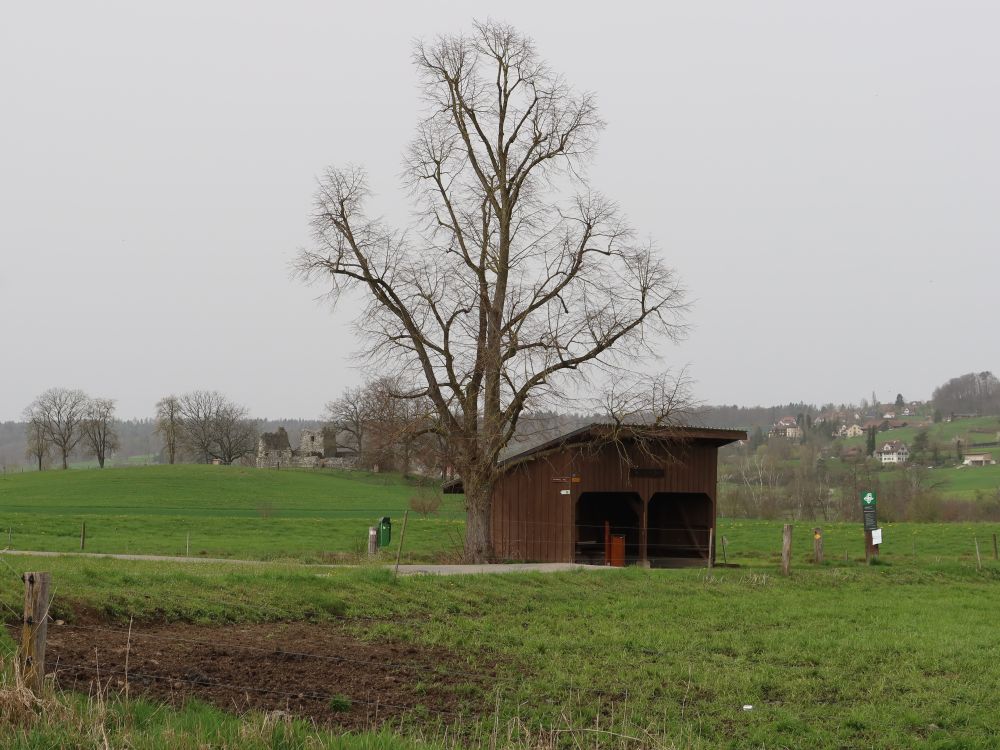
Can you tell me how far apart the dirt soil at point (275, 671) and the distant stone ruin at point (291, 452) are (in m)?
110

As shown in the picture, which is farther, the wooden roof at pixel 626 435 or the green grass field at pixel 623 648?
the wooden roof at pixel 626 435

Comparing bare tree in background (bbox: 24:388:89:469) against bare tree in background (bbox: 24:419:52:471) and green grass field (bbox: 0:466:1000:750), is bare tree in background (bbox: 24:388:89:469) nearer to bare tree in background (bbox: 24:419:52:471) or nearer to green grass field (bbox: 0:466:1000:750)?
bare tree in background (bbox: 24:419:52:471)

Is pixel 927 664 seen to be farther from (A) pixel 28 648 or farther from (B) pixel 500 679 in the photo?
(A) pixel 28 648

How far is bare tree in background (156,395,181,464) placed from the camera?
117 metres

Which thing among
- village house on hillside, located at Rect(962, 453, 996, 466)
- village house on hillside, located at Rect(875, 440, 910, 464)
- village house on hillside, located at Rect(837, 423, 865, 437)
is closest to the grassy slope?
village house on hillside, located at Rect(962, 453, 996, 466)

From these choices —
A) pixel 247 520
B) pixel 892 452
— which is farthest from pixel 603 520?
pixel 892 452

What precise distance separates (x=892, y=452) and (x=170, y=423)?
8857 centimetres

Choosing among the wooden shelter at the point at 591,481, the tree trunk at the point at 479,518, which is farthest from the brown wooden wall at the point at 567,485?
the tree trunk at the point at 479,518

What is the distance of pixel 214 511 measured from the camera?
190 ft

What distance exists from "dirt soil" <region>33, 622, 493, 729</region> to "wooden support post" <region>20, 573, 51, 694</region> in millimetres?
1001

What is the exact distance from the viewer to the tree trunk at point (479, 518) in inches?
1169

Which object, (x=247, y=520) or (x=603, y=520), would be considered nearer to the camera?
(x=603, y=520)

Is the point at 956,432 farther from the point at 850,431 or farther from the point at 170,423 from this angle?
the point at 170,423

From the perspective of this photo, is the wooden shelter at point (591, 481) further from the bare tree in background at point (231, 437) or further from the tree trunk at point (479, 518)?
the bare tree in background at point (231, 437)
